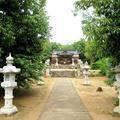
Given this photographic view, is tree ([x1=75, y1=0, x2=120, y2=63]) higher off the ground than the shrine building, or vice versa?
tree ([x1=75, y1=0, x2=120, y2=63])

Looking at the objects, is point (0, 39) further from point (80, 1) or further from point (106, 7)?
point (106, 7)

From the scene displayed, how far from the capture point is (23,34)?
13.9m

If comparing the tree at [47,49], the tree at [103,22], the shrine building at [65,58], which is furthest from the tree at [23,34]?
the shrine building at [65,58]

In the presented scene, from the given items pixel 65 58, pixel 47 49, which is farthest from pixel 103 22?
pixel 65 58

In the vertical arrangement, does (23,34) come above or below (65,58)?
above

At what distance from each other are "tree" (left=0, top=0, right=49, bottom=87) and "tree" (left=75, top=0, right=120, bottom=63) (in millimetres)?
4115

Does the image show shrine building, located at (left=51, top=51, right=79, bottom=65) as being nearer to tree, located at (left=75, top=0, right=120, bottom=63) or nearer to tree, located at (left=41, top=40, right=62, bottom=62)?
tree, located at (left=41, top=40, right=62, bottom=62)

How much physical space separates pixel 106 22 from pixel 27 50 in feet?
21.8

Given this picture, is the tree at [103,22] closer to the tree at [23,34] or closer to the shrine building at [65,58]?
the tree at [23,34]

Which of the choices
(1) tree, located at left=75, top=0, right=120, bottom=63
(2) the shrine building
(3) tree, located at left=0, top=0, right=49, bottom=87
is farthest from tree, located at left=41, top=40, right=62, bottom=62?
(1) tree, located at left=75, top=0, right=120, bottom=63

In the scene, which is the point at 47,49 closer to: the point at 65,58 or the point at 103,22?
the point at 65,58

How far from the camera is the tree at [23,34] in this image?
1292cm

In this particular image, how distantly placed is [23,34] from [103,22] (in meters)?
6.03

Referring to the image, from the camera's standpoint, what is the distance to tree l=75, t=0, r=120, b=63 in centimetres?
883
